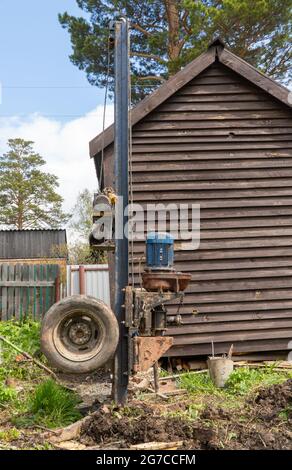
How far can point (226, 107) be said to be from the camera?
8.30m

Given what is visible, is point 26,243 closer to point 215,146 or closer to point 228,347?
point 215,146

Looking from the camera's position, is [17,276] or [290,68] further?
[290,68]

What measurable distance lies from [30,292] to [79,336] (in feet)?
21.2

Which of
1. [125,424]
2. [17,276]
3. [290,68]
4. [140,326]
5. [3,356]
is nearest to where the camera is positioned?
[125,424]

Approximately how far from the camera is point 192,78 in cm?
808

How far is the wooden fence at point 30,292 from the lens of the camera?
11227mm

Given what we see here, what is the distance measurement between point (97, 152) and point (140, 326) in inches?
135

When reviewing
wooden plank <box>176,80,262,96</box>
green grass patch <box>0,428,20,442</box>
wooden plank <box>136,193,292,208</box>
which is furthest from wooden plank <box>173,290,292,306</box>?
green grass patch <box>0,428,20,442</box>

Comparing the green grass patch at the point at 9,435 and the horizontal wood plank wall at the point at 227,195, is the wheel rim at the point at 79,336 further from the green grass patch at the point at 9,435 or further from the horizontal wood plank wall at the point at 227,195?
the horizontal wood plank wall at the point at 227,195

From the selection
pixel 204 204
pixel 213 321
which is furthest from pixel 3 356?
pixel 204 204

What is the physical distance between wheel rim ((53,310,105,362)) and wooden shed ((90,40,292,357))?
2.84m

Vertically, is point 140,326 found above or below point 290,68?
below

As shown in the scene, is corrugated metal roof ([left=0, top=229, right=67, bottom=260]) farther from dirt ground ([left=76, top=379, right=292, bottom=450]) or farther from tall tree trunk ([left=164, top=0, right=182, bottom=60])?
dirt ground ([left=76, top=379, right=292, bottom=450])

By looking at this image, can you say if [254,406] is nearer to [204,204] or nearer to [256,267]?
[256,267]
